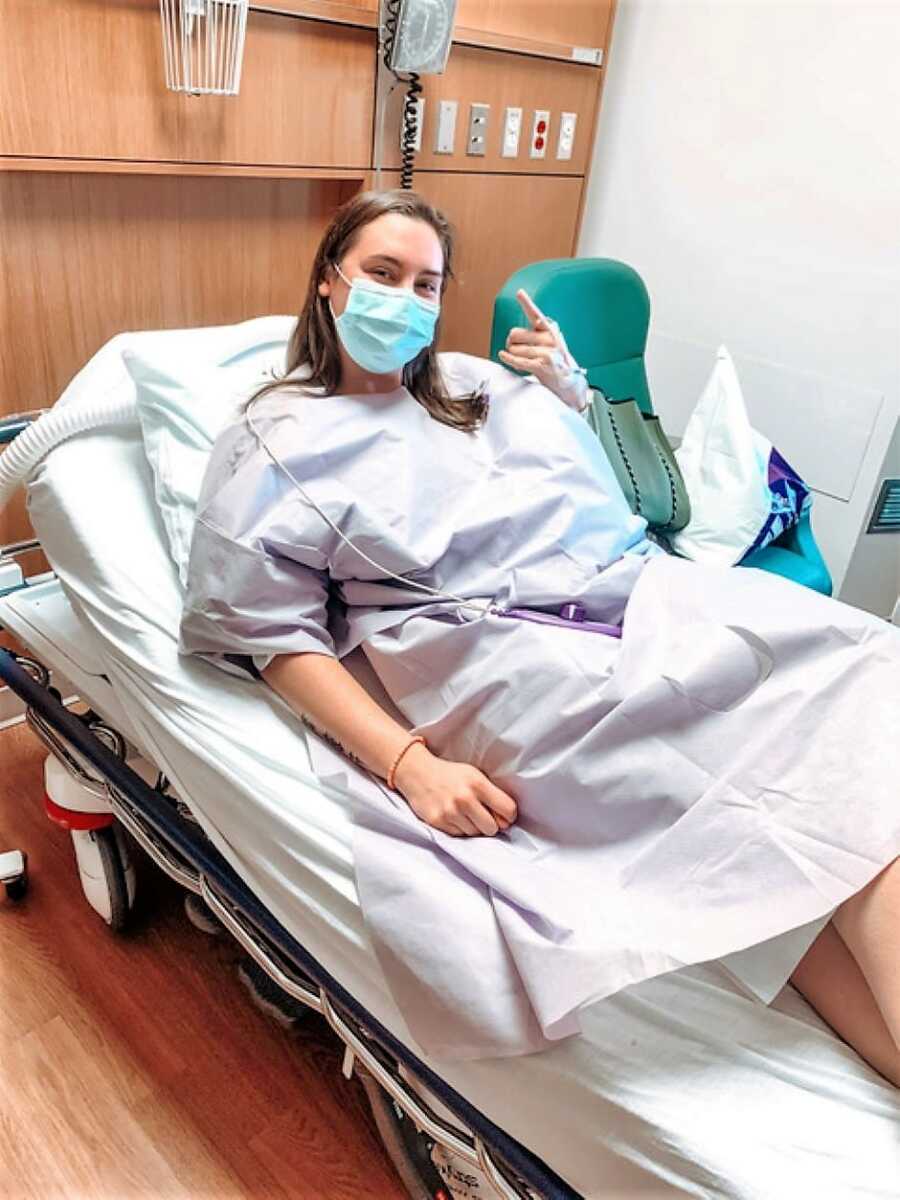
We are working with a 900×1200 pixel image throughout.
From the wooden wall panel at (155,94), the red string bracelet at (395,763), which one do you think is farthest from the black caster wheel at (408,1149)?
the wooden wall panel at (155,94)

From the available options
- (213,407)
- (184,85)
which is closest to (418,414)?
(213,407)

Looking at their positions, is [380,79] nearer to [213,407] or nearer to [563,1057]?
[213,407]

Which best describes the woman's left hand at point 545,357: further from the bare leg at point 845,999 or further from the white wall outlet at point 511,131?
the white wall outlet at point 511,131

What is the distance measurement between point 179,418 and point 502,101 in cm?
145

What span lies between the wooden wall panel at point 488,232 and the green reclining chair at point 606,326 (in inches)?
17.4

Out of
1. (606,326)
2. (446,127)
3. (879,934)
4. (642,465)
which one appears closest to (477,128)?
(446,127)

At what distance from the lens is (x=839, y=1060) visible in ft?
2.78

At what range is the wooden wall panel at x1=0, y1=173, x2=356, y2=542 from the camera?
A: 162 centimetres

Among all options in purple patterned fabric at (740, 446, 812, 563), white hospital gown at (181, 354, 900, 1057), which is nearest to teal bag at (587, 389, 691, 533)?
purple patterned fabric at (740, 446, 812, 563)

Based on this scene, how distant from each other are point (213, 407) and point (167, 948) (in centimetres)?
90

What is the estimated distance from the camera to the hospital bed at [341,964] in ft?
2.59

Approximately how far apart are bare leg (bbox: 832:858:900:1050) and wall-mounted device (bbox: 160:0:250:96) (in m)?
1.61

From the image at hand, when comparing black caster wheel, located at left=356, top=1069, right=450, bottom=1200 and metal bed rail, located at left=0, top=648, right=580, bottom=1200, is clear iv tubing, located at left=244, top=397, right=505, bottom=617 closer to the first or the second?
metal bed rail, located at left=0, top=648, right=580, bottom=1200

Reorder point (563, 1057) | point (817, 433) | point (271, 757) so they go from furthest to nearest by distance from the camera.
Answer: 1. point (817, 433)
2. point (271, 757)
3. point (563, 1057)
